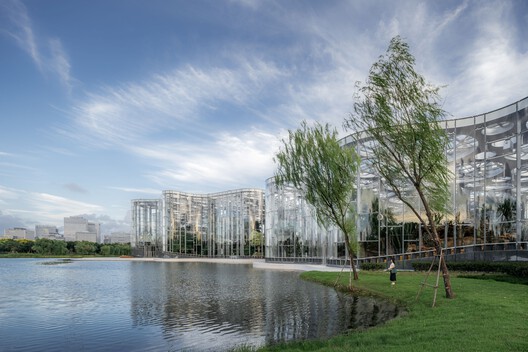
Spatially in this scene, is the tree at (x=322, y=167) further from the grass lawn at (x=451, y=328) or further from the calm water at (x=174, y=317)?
the grass lawn at (x=451, y=328)

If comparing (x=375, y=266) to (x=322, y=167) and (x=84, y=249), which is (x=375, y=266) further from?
(x=84, y=249)

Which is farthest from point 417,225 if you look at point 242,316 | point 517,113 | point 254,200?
point 254,200

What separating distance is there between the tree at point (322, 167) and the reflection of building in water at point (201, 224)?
64468mm

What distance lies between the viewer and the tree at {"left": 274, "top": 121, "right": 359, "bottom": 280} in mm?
28516

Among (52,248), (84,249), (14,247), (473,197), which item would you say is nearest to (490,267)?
(473,197)

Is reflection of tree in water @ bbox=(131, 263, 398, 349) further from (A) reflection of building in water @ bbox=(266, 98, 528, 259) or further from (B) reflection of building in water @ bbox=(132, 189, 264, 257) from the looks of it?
(B) reflection of building in water @ bbox=(132, 189, 264, 257)

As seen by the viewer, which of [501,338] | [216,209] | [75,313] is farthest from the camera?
[216,209]

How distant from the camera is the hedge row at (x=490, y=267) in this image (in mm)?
26977

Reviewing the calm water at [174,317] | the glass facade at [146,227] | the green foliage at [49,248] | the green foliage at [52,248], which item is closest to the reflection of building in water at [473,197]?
the calm water at [174,317]

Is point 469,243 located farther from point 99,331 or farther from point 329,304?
point 99,331

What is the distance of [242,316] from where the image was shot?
60.2 feet

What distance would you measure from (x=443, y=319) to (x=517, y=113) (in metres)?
27.4

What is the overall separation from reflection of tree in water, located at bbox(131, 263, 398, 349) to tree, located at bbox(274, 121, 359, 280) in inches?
239

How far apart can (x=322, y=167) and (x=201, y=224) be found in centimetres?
8292
